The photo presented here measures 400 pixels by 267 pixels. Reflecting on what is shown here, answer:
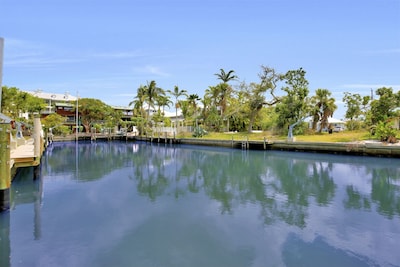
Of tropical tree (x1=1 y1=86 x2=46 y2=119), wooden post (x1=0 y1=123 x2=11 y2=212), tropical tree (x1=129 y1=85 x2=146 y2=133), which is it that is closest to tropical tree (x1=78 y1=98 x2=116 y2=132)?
tropical tree (x1=129 y1=85 x2=146 y2=133)

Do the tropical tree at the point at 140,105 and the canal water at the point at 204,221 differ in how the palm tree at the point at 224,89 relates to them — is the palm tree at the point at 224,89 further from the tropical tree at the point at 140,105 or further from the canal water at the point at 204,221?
the canal water at the point at 204,221

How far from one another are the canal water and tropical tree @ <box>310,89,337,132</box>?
23.8 metres

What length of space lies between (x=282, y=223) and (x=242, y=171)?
1166 cm

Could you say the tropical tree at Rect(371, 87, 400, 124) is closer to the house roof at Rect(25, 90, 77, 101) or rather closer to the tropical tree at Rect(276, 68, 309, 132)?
the tropical tree at Rect(276, 68, 309, 132)

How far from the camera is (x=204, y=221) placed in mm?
10156

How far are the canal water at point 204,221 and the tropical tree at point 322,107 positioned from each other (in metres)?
23.8

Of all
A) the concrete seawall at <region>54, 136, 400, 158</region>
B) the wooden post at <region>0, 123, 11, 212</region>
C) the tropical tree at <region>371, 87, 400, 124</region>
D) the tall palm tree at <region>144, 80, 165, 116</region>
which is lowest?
the concrete seawall at <region>54, 136, 400, 158</region>

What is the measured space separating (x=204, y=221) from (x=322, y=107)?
37.3m

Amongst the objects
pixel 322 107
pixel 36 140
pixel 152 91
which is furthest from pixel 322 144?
pixel 152 91

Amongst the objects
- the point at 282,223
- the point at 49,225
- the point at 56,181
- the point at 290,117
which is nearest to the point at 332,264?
the point at 282,223

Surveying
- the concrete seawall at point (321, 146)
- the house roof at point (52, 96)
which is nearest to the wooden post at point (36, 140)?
the concrete seawall at point (321, 146)

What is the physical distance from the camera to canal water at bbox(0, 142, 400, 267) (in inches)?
292

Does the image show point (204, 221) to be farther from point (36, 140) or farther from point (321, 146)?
point (321, 146)

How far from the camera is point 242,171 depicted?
2156 cm
